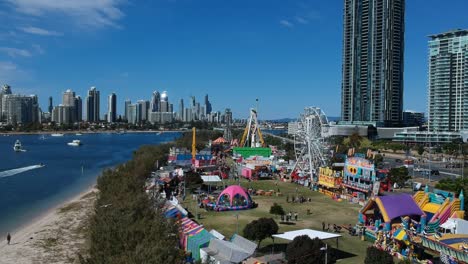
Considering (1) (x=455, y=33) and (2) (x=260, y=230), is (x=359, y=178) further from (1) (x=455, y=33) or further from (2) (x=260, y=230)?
(1) (x=455, y=33)

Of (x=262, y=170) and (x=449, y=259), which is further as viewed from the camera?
(x=262, y=170)

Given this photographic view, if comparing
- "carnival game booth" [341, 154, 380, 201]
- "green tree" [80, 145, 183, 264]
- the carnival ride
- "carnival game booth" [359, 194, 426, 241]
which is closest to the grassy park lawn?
"carnival game booth" [359, 194, 426, 241]

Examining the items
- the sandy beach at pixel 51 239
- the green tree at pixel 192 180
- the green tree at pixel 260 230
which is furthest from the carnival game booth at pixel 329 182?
the sandy beach at pixel 51 239

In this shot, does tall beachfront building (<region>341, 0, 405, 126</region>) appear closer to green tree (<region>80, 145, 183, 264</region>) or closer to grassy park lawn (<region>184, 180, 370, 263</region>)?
grassy park lawn (<region>184, 180, 370, 263</region>)

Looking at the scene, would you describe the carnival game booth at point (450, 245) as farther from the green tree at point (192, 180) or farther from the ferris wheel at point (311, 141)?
the ferris wheel at point (311, 141)

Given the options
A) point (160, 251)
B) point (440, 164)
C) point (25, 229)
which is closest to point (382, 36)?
point (440, 164)

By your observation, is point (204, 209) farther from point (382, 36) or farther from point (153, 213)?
point (382, 36)

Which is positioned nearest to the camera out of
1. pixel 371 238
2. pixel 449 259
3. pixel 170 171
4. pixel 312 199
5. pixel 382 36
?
pixel 449 259
